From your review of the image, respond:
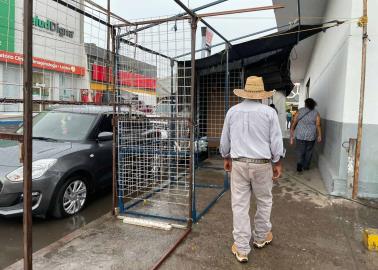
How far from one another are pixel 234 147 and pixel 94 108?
3328 millimetres

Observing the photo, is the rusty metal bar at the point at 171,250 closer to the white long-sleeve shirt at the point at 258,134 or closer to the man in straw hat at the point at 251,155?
the man in straw hat at the point at 251,155

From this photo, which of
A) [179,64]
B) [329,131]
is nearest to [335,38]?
[329,131]

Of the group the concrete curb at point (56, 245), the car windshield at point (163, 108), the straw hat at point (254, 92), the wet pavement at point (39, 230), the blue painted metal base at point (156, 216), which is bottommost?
the wet pavement at point (39, 230)

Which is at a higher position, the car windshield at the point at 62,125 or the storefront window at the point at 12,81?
the storefront window at the point at 12,81

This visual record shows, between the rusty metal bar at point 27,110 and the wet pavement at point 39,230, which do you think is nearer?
the rusty metal bar at point 27,110

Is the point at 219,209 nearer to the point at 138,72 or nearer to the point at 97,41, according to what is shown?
the point at 138,72

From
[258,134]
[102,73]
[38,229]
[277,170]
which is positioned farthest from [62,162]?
[277,170]

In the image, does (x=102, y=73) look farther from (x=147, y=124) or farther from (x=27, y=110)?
(x=27, y=110)

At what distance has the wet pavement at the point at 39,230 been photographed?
3.51 meters

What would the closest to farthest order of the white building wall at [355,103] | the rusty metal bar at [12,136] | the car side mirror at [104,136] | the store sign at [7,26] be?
1. the rusty metal bar at [12,136]
2. the store sign at [7,26]
3. the white building wall at [355,103]
4. the car side mirror at [104,136]

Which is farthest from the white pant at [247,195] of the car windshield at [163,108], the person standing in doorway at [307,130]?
the person standing in doorway at [307,130]

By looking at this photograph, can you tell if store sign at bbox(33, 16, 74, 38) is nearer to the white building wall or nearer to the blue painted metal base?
the blue painted metal base

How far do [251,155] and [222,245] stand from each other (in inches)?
42.6

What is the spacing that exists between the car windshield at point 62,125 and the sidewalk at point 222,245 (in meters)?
1.58
